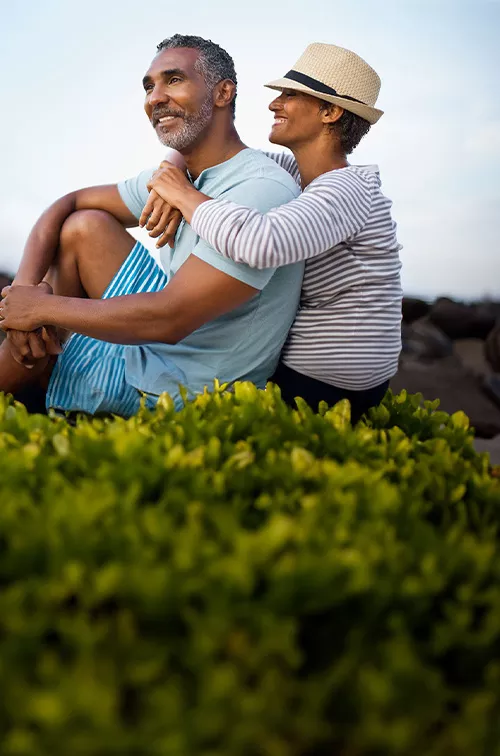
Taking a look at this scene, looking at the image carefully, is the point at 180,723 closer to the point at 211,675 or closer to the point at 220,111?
the point at 211,675

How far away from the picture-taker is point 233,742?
1.43 m

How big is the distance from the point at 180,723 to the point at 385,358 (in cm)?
267

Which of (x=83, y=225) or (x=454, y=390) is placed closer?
(x=83, y=225)

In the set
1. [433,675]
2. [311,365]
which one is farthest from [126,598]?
[311,365]

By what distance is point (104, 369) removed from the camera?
4.10 m

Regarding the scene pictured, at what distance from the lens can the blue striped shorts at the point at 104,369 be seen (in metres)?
4.04

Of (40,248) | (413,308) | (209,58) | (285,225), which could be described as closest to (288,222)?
(285,225)

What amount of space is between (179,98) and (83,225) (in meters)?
0.84

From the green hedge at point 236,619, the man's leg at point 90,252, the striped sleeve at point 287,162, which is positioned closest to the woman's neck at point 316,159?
the striped sleeve at point 287,162

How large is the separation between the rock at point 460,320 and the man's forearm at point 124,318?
27.1 feet

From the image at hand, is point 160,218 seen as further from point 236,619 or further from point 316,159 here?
point 236,619

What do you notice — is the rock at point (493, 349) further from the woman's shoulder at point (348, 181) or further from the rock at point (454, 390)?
the woman's shoulder at point (348, 181)

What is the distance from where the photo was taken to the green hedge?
1459 millimetres

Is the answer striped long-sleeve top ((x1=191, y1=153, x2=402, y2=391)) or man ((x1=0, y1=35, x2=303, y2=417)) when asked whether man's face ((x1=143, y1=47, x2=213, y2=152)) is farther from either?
striped long-sleeve top ((x1=191, y1=153, x2=402, y2=391))
